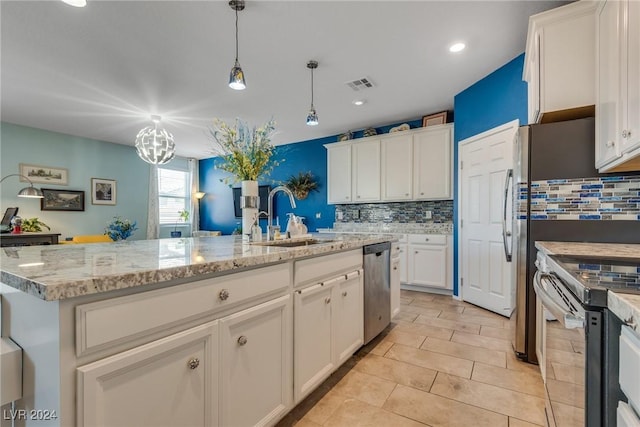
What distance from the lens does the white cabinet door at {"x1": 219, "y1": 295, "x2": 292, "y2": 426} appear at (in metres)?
1.15

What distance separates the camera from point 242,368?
3.95ft

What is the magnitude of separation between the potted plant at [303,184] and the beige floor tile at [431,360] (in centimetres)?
388

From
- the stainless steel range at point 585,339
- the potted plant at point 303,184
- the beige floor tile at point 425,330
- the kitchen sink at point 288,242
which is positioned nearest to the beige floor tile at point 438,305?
the beige floor tile at point 425,330

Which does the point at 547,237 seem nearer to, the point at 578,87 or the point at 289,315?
the point at 578,87

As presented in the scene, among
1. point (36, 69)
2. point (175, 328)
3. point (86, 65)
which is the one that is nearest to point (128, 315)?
point (175, 328)

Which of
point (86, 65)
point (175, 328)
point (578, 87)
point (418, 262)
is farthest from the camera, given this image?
point (418, 262)

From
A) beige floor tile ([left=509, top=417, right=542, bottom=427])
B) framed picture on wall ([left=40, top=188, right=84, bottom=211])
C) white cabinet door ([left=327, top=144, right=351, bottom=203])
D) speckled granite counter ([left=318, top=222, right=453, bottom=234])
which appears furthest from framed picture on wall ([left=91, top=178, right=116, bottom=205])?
beige floor tile ([left=509, top=417, right=542, bottom=427])

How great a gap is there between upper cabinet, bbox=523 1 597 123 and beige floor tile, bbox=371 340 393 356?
208cm

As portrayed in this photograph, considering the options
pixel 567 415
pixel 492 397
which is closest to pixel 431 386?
pixel 492 397

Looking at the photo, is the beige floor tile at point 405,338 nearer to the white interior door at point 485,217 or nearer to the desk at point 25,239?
the white interior door at point 485,217

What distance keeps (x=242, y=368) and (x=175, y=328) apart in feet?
1.25

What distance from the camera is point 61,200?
5289 millimetres

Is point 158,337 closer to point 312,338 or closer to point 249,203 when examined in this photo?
point 312,338

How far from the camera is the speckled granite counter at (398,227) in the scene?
13.6ft
